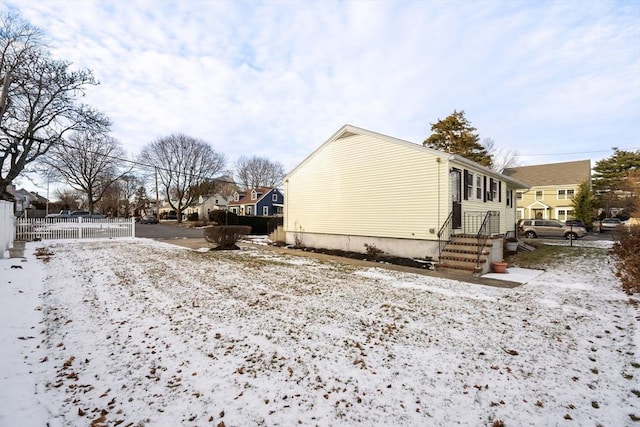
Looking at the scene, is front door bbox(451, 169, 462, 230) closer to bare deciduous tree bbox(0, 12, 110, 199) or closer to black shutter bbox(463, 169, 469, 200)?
black shutter bbox(463, 169, 469, 200)

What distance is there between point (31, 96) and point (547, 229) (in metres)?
36.1

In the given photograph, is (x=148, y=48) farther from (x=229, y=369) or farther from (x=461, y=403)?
(x=461, y=403)

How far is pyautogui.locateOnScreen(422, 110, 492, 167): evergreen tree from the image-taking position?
30.2m

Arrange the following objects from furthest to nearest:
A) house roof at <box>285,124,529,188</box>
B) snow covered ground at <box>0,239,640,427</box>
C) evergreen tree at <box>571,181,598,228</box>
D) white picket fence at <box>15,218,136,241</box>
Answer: evergreen tree at <box>571,181,598,228</box> → white picket fence at <box>15,218,136,241</box> → house roof at <box>285,124,529,188</box> → snow covered ground at <box>0,239,640,427</box>

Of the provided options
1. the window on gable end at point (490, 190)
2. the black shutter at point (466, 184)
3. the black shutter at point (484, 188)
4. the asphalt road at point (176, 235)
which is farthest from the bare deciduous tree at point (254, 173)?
the black shutter at point (466, 184)

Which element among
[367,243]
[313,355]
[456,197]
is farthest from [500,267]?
[313,355]

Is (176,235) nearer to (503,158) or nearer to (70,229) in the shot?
(70,229)

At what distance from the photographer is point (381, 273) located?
8852 millimetres

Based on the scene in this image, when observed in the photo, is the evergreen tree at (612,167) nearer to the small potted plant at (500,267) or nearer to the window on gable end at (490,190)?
the window on gable end at (490,190)

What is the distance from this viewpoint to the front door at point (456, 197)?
1121 centimetres

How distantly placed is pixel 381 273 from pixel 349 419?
6.55 meters

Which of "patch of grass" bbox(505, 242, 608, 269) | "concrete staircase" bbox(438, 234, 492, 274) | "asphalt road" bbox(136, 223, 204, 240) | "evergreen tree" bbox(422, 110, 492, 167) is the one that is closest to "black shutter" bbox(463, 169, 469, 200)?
"concrete staircase" bbox(438, 234, 492, 274)

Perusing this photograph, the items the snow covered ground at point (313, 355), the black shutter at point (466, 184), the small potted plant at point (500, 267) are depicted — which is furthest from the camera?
the black shutter at point (466, 184)

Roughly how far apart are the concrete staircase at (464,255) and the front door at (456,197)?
0.90m
